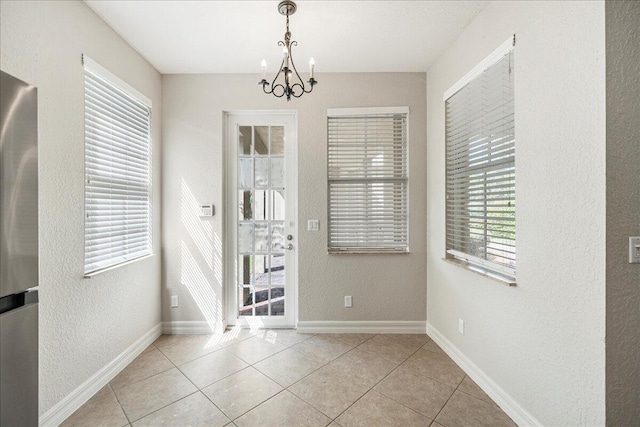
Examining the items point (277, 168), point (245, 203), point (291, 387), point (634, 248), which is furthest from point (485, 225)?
point (245, 203)

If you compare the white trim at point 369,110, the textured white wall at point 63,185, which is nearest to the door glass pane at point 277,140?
the white trim at point 369,110

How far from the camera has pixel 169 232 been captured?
9.44 feet

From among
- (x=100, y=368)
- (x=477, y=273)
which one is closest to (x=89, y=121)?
(x=100, y=368)

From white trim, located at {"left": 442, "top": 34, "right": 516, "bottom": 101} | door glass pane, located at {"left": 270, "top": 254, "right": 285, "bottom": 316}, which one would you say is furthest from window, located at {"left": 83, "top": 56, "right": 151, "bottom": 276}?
white trim, located at {"left": 442, "top": 34, "right": 516, "bottom": 101}

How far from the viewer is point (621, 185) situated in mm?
1229

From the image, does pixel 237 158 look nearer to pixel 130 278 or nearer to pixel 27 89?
pixel 130 278

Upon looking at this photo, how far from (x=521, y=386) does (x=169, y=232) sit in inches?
123

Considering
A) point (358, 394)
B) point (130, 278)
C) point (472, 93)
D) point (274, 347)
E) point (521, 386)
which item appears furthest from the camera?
point (274, 347)

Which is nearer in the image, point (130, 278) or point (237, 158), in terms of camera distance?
point (130, 278)

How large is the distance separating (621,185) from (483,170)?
875 mm

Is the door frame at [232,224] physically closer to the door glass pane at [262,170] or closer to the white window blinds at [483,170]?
the door glass pane at [262,170]

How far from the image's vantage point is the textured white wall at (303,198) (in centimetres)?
287

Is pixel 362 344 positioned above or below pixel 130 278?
below

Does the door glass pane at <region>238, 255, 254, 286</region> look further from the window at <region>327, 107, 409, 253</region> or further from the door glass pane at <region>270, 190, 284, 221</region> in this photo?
the window at <region>327, 107, 409, 253</region>
